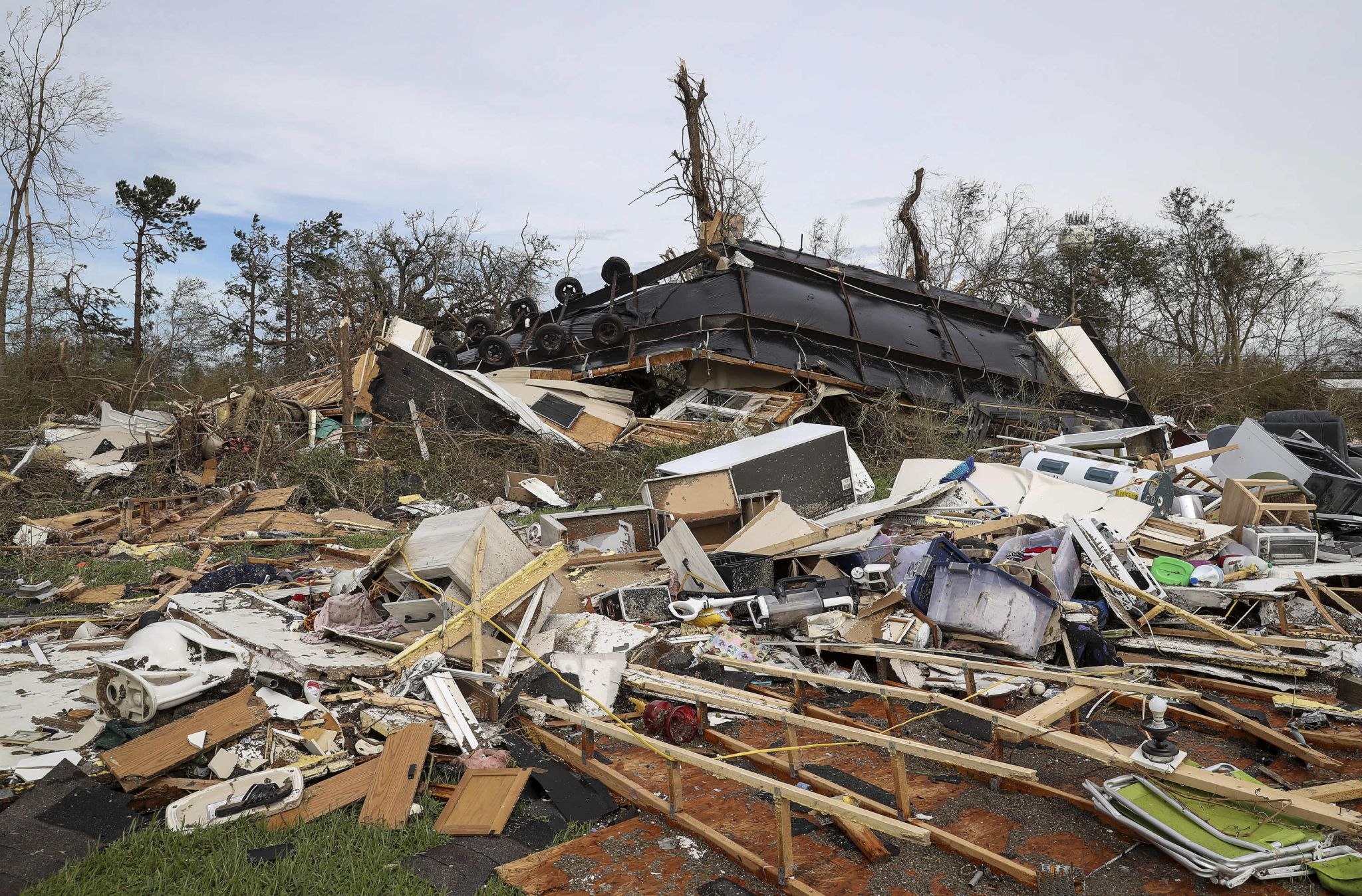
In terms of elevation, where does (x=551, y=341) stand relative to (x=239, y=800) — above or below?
above

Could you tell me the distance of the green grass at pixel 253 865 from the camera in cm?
296

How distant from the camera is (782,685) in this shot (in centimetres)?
520

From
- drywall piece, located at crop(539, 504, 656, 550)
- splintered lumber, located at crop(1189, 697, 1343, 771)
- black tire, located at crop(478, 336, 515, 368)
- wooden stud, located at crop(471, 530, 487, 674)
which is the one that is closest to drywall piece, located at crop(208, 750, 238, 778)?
wooden stud, located at crop(471, 530, 487, 674)

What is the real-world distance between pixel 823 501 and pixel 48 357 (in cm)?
1466

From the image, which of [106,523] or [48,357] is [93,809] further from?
[48,357]

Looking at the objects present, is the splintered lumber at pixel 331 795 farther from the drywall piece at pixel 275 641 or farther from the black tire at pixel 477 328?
the black tire at pixel 477 328

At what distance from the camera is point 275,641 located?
499 cm

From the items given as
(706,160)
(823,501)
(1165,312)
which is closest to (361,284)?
(706,160)

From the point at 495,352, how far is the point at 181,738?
10.6m

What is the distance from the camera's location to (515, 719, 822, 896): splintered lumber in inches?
120

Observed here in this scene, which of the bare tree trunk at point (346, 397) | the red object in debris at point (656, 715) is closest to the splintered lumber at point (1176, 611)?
the red object in debris at point (656, 715)

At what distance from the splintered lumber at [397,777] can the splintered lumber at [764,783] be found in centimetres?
65

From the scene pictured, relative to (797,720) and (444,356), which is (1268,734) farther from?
(444,356)

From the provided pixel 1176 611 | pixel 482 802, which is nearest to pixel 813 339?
pixel 1176 611
